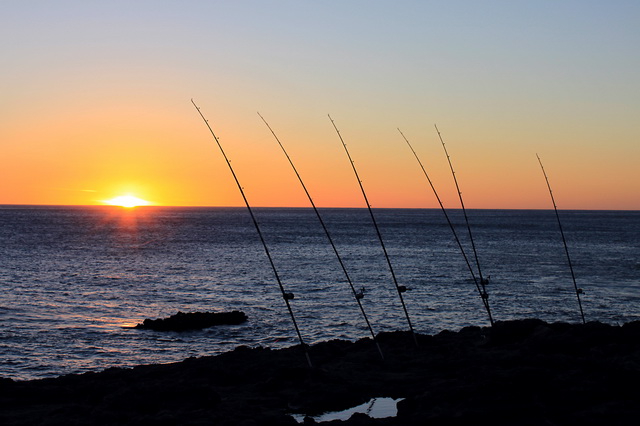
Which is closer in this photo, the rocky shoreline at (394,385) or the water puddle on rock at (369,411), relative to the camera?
the rocky shoreline at (394,385)

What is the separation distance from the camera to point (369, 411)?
12.6 metres

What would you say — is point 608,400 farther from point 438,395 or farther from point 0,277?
point 0,277

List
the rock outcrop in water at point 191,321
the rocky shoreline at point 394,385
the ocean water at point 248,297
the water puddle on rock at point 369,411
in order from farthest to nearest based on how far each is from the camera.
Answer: the rock outcrop in water at point 191,321 → the ocean water at point 248,297 → the water puddle on rock at point 369,411 → the rocky shoreline at point 394,385

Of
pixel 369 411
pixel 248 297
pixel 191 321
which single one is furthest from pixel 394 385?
pixel 248 297

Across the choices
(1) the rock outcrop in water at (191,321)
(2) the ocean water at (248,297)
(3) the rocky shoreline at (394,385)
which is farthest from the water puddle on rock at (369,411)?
(1) the rock outcrop in water at (191,321)

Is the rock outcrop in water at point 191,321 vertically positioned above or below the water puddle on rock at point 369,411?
below

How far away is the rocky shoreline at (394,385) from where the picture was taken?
11.0 m

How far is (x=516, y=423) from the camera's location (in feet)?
33.9

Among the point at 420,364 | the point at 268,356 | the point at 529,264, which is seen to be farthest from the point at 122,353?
the point at 529,264

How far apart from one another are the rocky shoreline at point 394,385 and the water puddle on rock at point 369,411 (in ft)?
0.82

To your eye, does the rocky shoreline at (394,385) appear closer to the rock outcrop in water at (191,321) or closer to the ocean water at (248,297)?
the ocean water at (248,297)

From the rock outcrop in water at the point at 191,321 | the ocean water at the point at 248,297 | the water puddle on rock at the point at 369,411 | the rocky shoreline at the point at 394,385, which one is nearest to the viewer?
the rocky shoreline at the point at 394,385

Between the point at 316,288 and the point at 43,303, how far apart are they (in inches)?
628

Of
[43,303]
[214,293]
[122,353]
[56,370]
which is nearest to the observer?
[56,370]
